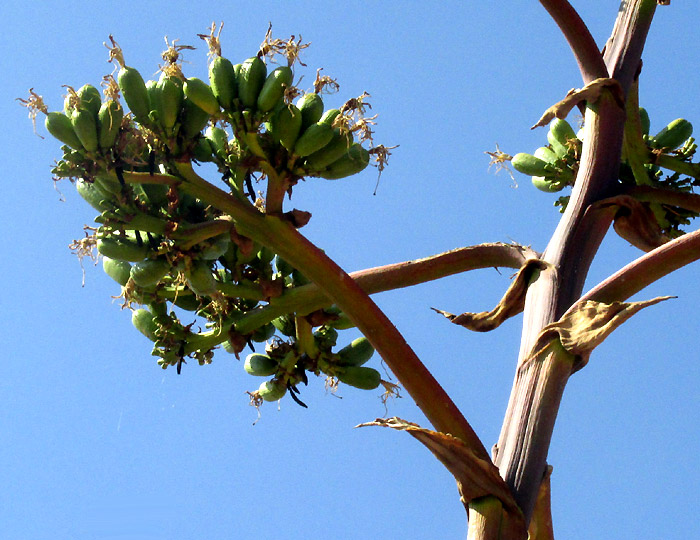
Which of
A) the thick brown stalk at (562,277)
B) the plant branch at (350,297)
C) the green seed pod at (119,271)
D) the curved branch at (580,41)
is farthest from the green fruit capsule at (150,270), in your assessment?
the curved branch at (580,41)

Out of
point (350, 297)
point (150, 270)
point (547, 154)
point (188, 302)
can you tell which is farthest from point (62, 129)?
point (547, 154)

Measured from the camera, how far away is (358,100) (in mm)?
3926

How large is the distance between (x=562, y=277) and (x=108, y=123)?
6.01 feet

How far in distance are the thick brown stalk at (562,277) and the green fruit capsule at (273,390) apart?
152 cm

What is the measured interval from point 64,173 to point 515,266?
181 centimetres

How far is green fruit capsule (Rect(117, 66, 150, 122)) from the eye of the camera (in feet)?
12.3

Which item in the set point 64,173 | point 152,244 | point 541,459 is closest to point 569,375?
point 541,459

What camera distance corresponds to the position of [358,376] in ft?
14.5

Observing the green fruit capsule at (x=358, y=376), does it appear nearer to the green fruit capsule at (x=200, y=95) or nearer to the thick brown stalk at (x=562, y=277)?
the thick brown stalk at (x=562, y=277)

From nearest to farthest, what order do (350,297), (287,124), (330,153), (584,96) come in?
(350,297), (287,124), (330,153), (584,96)

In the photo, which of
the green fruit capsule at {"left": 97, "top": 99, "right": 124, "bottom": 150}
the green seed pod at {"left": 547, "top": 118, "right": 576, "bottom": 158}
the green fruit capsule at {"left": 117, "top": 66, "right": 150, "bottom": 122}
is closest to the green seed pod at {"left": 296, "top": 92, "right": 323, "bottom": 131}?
the green fruit capsule at {"left": 117, "top": 66, "right": 150, "bottom": 122}

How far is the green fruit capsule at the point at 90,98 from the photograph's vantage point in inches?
141

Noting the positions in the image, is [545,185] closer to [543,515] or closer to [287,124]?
[287,124]

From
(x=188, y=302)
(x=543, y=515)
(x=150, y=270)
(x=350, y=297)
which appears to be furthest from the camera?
(x=188, y=302)
